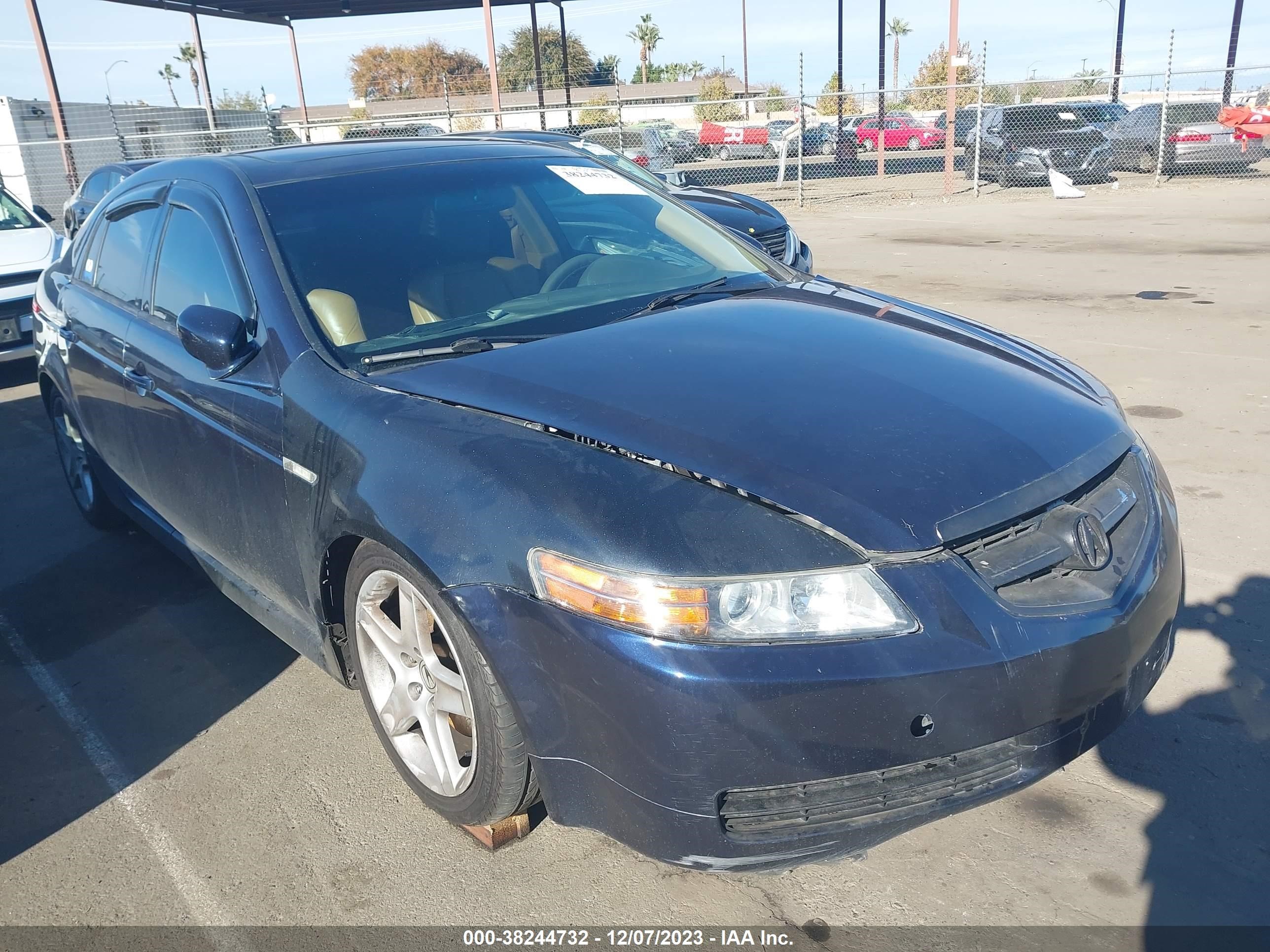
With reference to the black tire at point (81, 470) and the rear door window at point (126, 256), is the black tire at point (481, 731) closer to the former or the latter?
the rear door window at point (126, 256)

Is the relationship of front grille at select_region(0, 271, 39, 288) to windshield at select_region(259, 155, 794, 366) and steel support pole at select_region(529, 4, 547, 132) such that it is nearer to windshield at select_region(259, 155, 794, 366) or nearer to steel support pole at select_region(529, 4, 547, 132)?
windshield at select_region(259, 155, 794, 366)

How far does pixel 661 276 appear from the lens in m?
3.47

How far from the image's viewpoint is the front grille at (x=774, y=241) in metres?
7.50

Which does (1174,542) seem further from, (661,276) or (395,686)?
(395,686)

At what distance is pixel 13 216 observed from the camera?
923 centimetres

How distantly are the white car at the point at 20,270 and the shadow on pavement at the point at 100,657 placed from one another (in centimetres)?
319

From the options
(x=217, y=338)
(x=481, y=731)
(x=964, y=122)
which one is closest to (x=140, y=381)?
(x=217, y=338)

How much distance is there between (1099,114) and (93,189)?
18.3 metres

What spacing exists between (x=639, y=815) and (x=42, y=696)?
8.41ft

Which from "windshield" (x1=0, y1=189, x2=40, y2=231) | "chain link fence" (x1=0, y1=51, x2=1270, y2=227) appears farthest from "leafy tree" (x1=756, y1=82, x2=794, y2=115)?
"windshield" (x1=0, y1=189, x2=40, y2=231)

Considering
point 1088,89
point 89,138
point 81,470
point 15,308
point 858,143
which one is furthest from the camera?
point 1088,89

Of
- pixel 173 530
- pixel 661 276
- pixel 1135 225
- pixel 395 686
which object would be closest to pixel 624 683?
pixel 395 686

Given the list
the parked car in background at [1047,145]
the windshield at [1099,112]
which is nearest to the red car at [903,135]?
the windshield at [1099,112]

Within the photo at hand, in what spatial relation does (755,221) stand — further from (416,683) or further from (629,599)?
(629,599)
